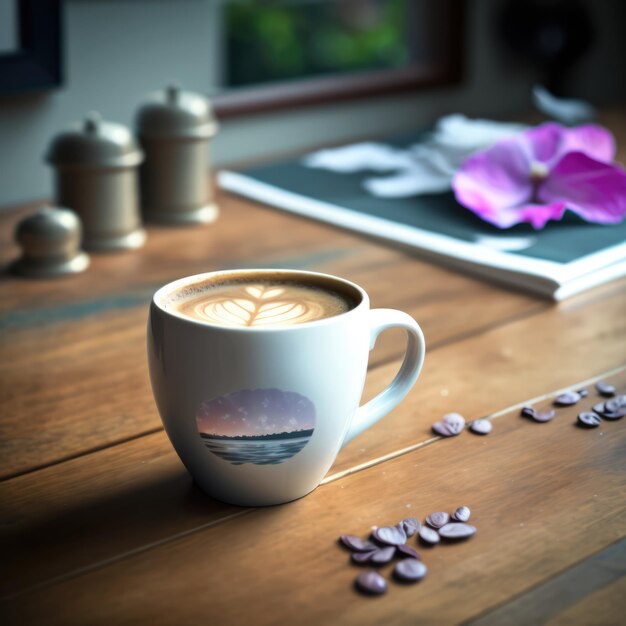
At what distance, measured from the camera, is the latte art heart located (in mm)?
511

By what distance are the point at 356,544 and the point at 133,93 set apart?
0.95 m

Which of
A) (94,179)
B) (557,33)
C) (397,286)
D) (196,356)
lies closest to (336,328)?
(196,356)

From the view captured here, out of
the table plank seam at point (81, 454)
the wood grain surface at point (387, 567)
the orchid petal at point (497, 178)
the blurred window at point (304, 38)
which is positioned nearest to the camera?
the wood grain surface at point (387, 567)

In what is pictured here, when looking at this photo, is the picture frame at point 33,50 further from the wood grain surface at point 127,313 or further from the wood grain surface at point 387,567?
the wood grain surface at point 387,567

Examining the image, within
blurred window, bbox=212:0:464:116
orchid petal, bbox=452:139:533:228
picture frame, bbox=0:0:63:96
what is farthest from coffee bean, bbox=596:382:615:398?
blurred window, bbox=212:0:464:116

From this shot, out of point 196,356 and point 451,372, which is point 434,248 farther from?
point 196,356

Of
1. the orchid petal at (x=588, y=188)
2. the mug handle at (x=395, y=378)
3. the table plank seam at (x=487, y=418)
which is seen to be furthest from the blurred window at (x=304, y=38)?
the mug handle at (x=395, y=378)

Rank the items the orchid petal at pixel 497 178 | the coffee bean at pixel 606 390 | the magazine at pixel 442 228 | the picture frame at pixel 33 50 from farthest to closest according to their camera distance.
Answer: the picture frame at pixel 33 50 → the orchid petal at pixel 497 178 → the magazine at pixel 442 228 → the coffee bean at pixel 606 390

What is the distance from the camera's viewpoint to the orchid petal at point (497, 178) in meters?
0.99

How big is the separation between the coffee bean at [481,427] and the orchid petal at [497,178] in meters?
0.41

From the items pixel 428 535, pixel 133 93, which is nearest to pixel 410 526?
pixel 428 535

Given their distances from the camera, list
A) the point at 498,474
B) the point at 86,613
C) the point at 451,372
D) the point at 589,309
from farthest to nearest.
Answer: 1. the point at 589,309
2. the point at 451,372
3. the point at 498,474
4. the point at 86,613

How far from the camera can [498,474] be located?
560 mm

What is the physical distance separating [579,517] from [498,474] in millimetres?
62
